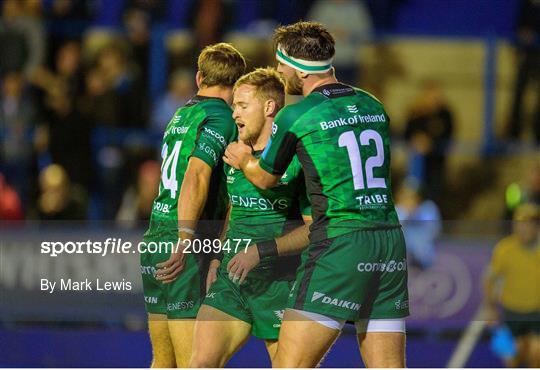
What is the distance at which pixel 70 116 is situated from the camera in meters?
15.3

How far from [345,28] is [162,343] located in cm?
855

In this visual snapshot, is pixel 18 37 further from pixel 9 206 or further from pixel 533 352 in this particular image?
pixel 533 352

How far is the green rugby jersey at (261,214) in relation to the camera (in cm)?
776

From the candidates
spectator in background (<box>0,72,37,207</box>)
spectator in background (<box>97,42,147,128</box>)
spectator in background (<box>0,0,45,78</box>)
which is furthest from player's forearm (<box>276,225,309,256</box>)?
spectator in background (<box>0,0,45,78</box>)

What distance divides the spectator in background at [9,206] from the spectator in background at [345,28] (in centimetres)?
416

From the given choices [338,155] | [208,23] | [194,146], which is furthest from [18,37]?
[338,155]

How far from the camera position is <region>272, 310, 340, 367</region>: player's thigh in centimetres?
703

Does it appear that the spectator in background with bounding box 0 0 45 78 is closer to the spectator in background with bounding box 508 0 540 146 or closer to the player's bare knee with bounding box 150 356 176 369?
the spectator in background with bounding box 508 0 540 146

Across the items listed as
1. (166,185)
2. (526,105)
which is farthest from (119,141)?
(166,185)

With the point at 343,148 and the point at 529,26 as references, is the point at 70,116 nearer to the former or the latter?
the point at 529,26

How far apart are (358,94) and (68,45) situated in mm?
9366

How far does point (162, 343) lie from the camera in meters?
8.24

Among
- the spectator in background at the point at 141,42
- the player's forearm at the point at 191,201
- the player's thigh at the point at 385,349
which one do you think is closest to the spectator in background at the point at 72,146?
the spectator in background at the point at 141,42

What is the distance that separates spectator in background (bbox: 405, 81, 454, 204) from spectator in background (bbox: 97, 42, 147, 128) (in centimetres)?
321
